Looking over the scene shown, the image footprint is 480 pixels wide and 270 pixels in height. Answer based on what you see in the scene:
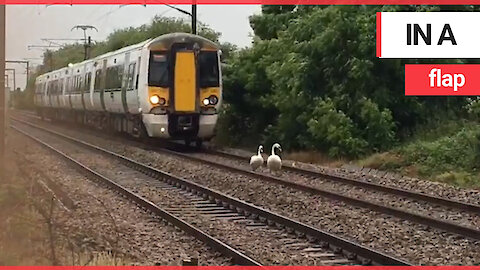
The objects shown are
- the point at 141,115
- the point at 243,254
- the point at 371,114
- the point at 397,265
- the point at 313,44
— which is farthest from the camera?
the point at 141,115

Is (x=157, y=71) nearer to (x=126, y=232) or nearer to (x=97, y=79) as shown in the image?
(x=97, y=79)

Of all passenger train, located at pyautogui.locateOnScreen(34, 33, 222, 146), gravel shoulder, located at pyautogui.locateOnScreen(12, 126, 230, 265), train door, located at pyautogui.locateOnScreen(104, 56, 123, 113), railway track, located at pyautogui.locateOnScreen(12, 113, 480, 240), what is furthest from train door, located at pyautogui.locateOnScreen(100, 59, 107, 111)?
gravel shoulder, located at pyautogui.locateOnScreen(12, 126, 230, 265)

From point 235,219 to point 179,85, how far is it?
35.9ft

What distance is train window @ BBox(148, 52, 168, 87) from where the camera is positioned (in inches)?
827

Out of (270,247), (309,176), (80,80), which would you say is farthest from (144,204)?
(80,80)

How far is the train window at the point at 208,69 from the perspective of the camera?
21.4m

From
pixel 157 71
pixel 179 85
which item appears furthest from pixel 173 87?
pixel 157 71

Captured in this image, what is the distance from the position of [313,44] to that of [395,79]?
2160 millimetres

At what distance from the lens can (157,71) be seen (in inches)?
827

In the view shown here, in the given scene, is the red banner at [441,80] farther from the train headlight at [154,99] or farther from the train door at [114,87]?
the train door at [114,87]

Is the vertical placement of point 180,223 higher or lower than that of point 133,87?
lower

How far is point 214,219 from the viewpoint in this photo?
10562mm

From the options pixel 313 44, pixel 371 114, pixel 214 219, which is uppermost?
pixel 313 44

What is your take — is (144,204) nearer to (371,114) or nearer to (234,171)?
(234,171)
